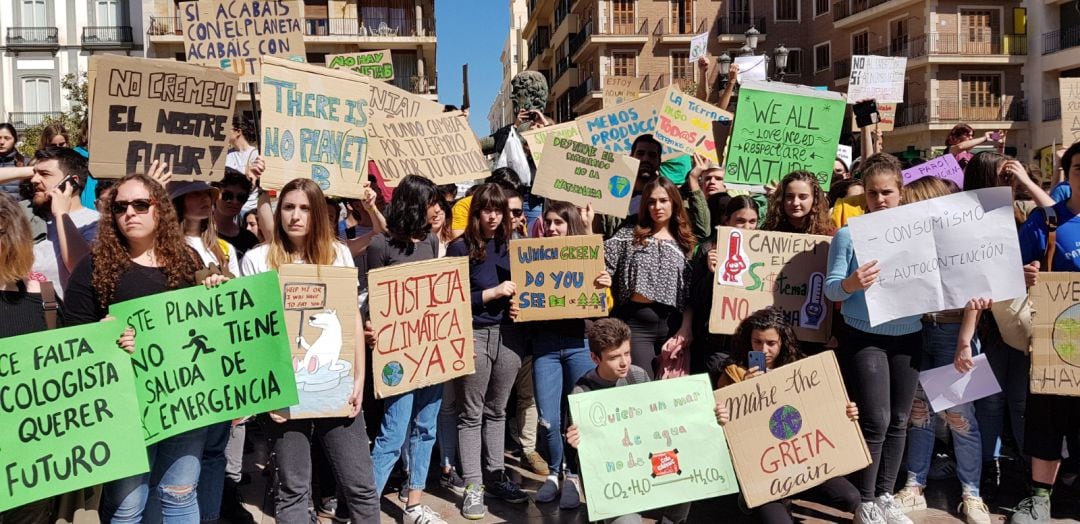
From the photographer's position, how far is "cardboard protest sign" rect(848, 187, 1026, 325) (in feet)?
15.8

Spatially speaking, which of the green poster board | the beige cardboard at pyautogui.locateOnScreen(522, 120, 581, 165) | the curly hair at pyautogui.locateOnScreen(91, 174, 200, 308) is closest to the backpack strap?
the curly hair at pyautogui.locateOnScreen(91, 174, 200, 308)

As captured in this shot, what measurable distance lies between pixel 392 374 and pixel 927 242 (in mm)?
3095

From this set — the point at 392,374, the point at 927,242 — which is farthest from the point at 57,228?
the point at 927,242

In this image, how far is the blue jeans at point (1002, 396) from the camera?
545 cm

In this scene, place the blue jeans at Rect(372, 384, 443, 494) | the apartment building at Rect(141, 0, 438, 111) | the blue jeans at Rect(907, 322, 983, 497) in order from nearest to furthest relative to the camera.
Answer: the blue jeans at Rect(372, 384, 443, 494), the blue jeans at Rect(907, 322, 983, 497), the apartment building at Rect(141, 0, 438, 111)

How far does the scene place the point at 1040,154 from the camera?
359 inches

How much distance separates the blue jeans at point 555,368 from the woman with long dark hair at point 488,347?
15 centimetres

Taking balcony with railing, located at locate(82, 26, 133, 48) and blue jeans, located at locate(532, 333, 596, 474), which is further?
balcony with railing, located at locate(82, 26, 133, 48)

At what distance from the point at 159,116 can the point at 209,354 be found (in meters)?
2.01

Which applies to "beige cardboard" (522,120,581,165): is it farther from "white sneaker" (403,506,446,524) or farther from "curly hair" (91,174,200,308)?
"curly hair" (91,174,200,308)

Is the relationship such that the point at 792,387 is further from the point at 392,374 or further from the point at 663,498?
the point at 392,374

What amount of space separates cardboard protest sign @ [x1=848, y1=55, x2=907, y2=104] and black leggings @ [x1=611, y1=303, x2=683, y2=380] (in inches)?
231

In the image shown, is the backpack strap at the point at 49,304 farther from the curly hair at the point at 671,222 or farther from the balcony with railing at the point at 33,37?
the balcony with railing at the point at 33,37

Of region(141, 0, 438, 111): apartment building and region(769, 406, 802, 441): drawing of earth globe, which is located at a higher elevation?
region(141, 0, 438, 111): apartment building
